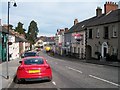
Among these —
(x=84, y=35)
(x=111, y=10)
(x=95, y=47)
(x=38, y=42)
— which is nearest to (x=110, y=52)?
(x=95, y=47)

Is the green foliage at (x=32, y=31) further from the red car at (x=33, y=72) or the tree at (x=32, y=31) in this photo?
the red car at (x=33, y=72)

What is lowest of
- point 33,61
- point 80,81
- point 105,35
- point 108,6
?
point 80,81

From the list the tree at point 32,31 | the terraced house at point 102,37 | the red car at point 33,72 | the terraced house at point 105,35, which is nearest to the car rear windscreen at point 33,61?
the red car at point 33,72

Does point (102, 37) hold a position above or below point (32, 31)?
below

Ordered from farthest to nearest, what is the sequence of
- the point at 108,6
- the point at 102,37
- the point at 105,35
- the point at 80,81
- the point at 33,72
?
the point at 108,6 → the point at 102,37 → the point at 105,35 → the point at 80,81 → the point at 33,72

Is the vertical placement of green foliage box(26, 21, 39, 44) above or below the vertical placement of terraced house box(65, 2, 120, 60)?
above

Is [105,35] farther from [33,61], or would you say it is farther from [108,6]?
[33,61]

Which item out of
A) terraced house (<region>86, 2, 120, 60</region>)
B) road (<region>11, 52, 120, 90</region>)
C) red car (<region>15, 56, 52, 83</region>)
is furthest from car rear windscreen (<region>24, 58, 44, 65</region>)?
terraced house (<region>86, 2, 120, 60</region>)

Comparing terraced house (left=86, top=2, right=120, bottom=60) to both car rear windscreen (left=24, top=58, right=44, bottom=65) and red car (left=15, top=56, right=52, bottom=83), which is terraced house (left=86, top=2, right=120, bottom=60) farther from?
red car (left=15, top=56, right=52, bottom=83)

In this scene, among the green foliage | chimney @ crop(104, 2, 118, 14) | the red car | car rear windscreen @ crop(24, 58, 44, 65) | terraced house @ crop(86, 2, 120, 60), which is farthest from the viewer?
the green foliage

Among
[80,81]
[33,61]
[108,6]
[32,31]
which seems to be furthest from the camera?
[32,31]

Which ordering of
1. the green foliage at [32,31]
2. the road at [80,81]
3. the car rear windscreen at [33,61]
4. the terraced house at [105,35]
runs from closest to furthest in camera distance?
the road at [80,81] < the car rear windscreen at [33,61] < the terraced house at [105,35] < the green foliage at [32,31]

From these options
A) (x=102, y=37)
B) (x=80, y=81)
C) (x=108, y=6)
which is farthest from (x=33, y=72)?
(x=108, y=6)

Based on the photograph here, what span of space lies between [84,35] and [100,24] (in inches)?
478
